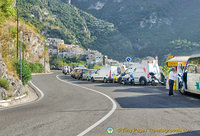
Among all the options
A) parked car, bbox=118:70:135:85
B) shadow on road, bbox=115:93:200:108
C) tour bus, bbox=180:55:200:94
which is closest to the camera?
shadow on road, bbox=115:93:200:108

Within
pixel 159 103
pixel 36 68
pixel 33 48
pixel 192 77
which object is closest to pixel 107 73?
pixel 192 77

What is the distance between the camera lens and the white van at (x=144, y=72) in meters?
22.3

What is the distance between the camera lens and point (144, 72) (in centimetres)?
2248

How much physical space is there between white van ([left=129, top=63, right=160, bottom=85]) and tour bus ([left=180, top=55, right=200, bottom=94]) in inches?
301

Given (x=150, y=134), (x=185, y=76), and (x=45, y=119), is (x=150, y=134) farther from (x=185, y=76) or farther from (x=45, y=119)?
(x=185, y=76)

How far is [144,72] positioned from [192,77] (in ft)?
30.4

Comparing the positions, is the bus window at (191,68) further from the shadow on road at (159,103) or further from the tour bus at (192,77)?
the shadow on road at (159,103)

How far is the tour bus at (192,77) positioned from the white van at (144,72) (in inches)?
301

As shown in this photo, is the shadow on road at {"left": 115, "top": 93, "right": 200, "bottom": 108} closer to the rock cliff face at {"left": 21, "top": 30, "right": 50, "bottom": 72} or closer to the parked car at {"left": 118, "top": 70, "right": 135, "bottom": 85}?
the parked car at {"left": 118, "top": 70, "right": 135, "bottom": 85}

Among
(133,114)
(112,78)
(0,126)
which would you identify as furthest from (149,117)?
(112,78)

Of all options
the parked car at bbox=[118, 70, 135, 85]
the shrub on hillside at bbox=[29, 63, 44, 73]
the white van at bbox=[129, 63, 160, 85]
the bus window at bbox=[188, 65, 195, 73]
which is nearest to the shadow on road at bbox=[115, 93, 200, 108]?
the bus window at bbox=[188, 65, 195, 73]

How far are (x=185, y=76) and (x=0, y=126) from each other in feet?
38.0

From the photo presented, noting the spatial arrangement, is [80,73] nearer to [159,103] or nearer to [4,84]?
[4,84]

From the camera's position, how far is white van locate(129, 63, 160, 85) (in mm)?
22344
